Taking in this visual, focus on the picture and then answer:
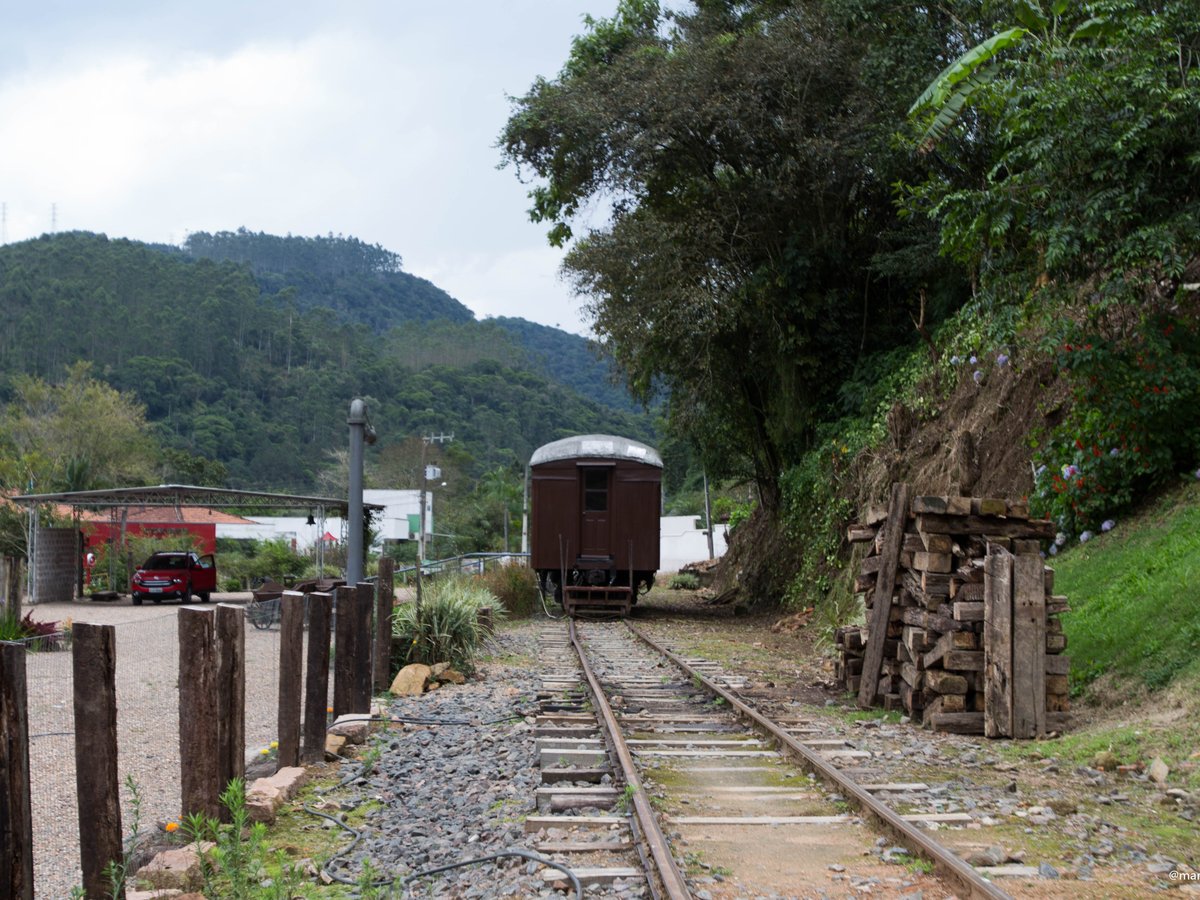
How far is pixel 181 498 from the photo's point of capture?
26.6 m

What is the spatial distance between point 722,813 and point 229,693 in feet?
8.74

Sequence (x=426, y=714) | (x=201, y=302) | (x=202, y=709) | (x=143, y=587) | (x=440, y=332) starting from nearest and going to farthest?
(x=202, y=709), (x=426, y=714), (x=143, y=587), (x=201, y=302), (x=440, y=332)

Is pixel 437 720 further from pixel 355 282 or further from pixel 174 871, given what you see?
pixel 355 282

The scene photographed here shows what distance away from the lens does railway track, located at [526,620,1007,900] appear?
4.69m

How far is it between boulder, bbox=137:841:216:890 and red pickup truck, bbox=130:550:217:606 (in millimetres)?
23951

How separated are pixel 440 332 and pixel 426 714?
104 metres

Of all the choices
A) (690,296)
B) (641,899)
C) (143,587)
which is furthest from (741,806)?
(143,587)

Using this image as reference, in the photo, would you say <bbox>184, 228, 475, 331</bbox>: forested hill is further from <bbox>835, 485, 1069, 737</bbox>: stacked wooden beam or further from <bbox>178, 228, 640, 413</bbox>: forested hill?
<bbox>835, 485, 1069, 737</bbox>: stacked wooden beam

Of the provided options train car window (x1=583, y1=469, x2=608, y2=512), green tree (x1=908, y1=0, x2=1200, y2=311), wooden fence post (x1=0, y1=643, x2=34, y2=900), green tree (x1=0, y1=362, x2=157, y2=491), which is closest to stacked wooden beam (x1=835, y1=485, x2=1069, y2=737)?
green tree (x1=908, y1=0, x2=1200, y2=311)

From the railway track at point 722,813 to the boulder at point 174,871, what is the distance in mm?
1516

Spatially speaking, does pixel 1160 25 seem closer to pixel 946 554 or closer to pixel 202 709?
pixel 946 554

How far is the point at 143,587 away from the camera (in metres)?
27.4

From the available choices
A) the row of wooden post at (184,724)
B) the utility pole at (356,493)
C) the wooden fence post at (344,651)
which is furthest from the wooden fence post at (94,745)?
the utility pole at (356,493)

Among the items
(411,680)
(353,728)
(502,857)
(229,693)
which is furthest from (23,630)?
(502,857)
